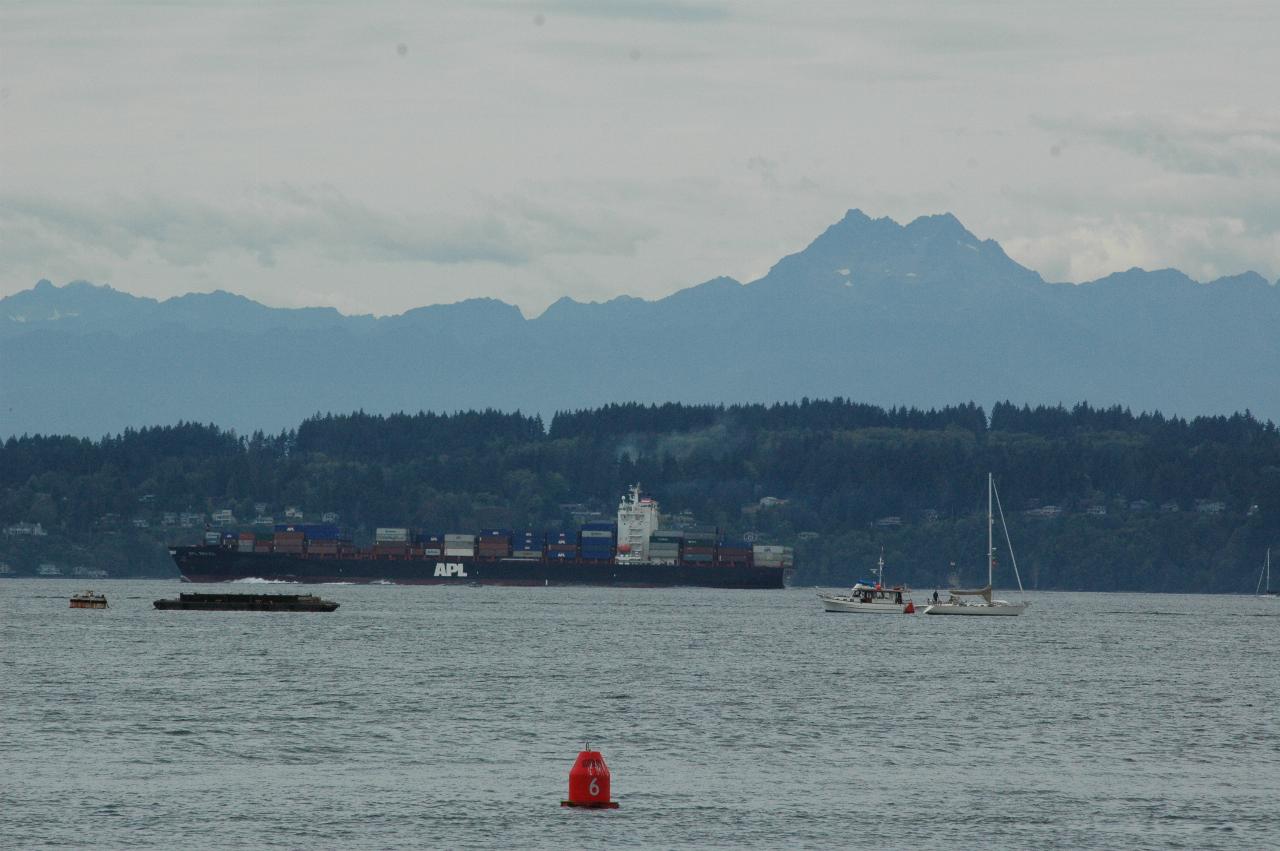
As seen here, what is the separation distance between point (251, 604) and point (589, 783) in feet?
361

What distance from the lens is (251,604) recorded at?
15225cm

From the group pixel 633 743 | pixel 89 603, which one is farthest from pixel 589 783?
pixel 89 603

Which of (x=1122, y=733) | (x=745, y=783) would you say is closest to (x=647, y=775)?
(x=745, y=783)

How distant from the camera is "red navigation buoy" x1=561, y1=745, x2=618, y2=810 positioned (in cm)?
4578

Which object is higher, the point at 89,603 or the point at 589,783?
the point at 89,603

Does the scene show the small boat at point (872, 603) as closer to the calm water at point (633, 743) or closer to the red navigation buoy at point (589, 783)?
the calm water at point (633, 743)

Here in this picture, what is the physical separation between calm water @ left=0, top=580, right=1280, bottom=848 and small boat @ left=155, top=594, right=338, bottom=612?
4033 cm

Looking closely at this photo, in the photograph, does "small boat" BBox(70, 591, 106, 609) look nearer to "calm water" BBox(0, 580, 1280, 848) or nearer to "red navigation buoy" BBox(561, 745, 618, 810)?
"calm water" BBox(0, 580, 1280, 848)

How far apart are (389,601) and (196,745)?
421ft

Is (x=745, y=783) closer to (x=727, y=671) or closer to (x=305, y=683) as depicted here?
(x=305, y=683)

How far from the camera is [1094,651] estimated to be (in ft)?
358

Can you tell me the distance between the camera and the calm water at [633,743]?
1734 inches

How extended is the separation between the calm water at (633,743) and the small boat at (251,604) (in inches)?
1588

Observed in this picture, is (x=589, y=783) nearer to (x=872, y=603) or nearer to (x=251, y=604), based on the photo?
(x=251, y=604)
